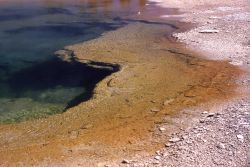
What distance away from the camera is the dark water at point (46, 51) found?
1226 centimetres

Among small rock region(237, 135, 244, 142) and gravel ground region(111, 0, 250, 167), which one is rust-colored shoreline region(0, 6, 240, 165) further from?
small rock region(237, 135, 244, 142)

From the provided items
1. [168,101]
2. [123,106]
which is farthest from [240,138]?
[123,106]

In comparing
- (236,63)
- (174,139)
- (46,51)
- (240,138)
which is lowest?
(174,139)

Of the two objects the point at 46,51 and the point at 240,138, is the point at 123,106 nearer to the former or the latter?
the point at 240,138

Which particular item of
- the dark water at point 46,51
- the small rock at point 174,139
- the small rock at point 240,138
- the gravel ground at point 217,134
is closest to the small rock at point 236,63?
the gravel ground at point 217,134

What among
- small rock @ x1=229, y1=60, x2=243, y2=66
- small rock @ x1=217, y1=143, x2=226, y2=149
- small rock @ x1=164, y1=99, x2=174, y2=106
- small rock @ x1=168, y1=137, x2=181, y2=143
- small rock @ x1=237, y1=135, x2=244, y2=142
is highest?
small rock @ x1=229, y1=60, x2=243, y2=66

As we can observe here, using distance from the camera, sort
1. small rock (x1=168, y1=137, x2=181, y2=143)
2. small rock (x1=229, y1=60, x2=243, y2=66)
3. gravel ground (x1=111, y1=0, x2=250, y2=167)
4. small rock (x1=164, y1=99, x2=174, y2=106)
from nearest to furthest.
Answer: gravel ground (x1=111, y1=0, x2=250, y2=167), small rock (x1=168, y1=137, x2=181, y2=143), small rock (x1=164, y1=99, x2=174, y2=106), small rock (x1=229, y1=60, x2=243, y2=66)

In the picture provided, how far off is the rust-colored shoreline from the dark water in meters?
0.89

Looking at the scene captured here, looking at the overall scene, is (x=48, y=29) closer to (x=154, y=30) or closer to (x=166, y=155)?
(x=154, y=30)

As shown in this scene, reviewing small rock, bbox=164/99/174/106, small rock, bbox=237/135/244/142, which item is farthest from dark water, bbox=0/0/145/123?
small rock, bbox=237/135/244/142

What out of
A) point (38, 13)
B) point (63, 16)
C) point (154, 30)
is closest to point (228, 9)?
point (154, 30)

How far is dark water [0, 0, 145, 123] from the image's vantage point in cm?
1226

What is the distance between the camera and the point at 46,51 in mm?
16938

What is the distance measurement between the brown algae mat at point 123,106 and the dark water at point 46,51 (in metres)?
0.88
